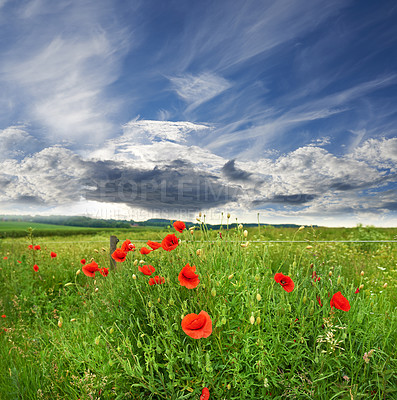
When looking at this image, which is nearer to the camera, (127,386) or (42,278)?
(127,386)

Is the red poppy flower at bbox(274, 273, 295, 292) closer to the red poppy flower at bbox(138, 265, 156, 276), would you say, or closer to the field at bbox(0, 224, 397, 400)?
the field at bbox(0, 224, 397, 400)

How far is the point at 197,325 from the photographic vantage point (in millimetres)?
2260

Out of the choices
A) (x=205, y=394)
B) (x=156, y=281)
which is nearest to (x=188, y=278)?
(x=156, y=281)

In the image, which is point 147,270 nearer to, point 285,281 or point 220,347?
point 220,347

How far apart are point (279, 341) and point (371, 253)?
290 inches

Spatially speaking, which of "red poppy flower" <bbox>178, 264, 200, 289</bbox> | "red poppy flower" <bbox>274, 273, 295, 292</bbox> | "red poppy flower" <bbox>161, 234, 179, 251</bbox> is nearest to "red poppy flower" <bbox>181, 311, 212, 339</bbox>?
"red poppy flower" <bbox>178, 264, 200, 289</bbox>

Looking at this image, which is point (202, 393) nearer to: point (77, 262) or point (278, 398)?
point (278, 398)

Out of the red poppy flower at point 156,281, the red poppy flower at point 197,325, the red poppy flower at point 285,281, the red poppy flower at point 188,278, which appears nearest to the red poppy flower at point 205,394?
the red poppy flower at point 197,325

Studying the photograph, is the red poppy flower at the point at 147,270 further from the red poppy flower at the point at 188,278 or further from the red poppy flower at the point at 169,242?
the red poppy flower at the point at 188,278

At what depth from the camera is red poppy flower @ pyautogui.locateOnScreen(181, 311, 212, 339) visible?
88.8 inches

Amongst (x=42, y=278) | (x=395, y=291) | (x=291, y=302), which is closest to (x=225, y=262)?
(x=291, y=302)

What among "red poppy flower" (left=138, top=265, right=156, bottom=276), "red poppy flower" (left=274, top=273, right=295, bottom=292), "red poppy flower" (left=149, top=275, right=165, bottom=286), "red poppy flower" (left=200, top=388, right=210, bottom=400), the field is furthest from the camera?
"red poppy flower" (left=138, top=265, right=156, bottom=276)

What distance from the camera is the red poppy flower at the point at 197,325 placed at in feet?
7.40

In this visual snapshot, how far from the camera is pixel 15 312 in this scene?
6.05m
